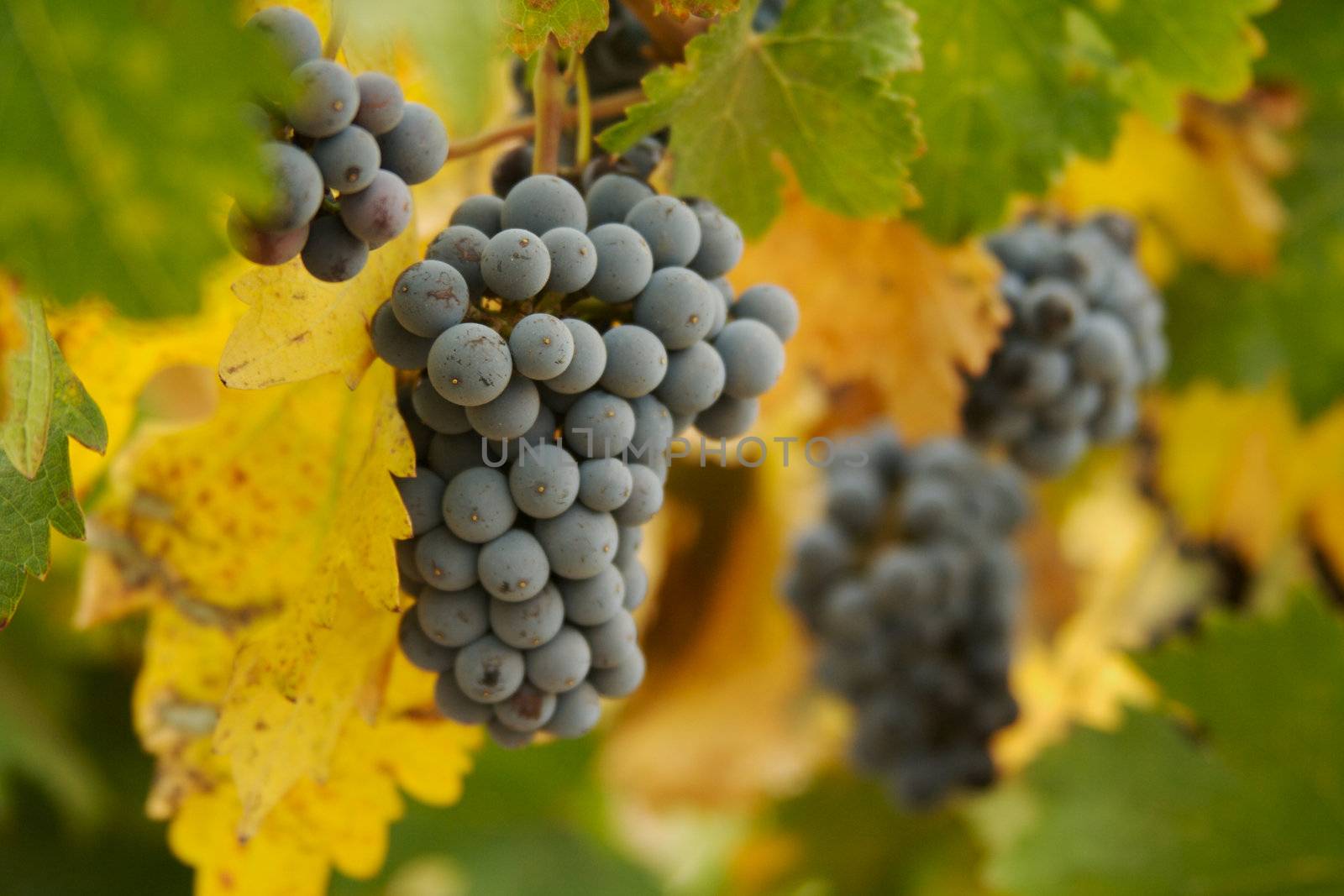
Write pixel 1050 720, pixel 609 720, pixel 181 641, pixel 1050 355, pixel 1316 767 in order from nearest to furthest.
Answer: pixel 181 641 < pixel 1050 355 < pixel 1316 767 < pixel 1050 720 < pixel 609 720

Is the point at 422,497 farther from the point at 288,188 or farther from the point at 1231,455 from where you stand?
the point at 1231,455

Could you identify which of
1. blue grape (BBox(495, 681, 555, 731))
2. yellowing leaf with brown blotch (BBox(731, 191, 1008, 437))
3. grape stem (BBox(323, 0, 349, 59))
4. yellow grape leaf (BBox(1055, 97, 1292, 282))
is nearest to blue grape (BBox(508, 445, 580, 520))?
blue grape (BBox(495, 681, 555, 731))

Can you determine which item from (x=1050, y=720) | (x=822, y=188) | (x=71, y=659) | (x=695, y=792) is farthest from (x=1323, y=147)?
(x=71, y=659)

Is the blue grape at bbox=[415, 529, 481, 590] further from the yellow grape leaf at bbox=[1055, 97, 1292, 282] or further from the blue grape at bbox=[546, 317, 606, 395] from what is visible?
the yellow grape leaf at bbox=[1055, 97, 1292, 282]

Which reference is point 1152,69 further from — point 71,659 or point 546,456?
point 71,659

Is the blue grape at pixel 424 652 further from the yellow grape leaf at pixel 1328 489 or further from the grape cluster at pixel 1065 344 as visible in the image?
the yellow grape leaf at pixel 1328 489

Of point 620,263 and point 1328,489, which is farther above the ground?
point 620,263

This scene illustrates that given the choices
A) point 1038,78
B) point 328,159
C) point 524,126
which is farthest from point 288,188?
point 1038,78
